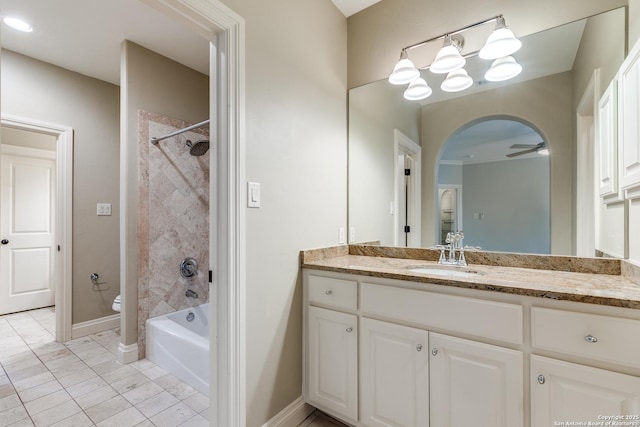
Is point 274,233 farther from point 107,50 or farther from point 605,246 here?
point 107,50

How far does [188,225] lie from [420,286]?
2195 mm

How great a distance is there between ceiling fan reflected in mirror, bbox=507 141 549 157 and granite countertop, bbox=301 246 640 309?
1.84 feet

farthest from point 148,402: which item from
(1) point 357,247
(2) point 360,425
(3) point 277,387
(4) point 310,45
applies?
(4) point 310,45

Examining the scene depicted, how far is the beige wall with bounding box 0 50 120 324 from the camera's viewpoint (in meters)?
2.48

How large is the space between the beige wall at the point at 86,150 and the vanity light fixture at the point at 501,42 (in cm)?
331

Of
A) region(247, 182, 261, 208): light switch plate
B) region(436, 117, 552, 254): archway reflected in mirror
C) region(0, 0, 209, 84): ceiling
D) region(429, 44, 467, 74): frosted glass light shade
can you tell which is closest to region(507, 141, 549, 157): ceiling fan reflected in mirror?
region(436, 117, 552, 254): archway reflected in mirror

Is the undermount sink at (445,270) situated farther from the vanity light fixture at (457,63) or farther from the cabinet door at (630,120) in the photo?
the vanity light fixture at (457,63)

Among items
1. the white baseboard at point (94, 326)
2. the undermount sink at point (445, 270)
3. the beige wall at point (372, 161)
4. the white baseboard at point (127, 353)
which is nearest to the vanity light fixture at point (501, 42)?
the beige wall at point (372, 161)

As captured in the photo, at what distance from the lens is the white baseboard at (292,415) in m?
1.49

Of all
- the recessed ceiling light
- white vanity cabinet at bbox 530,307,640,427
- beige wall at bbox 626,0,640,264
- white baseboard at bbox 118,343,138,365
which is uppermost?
the recessed ceiling light

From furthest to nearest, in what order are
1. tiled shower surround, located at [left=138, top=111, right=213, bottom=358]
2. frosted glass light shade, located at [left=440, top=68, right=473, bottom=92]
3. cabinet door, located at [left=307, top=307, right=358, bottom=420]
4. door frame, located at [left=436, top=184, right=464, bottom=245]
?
tiled shower surround, located at [left=138, top=111, right=213, bottom=358] → door frame, located at [left=436, top=184, right=464, bottom=245] → frosted glass light shade, located at [left=440, top=68, right=473, bottom=92] → cabinet door, located at [left=307, top=307, right=358, bottom=420]

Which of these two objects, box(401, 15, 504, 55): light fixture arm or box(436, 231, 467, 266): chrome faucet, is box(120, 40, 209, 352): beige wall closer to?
box(401, 15, 504, 55): light fixture arm

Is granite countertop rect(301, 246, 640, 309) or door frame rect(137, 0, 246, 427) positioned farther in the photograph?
door frame rect(137, 0, 246, 427)

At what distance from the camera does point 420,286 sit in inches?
50.1
